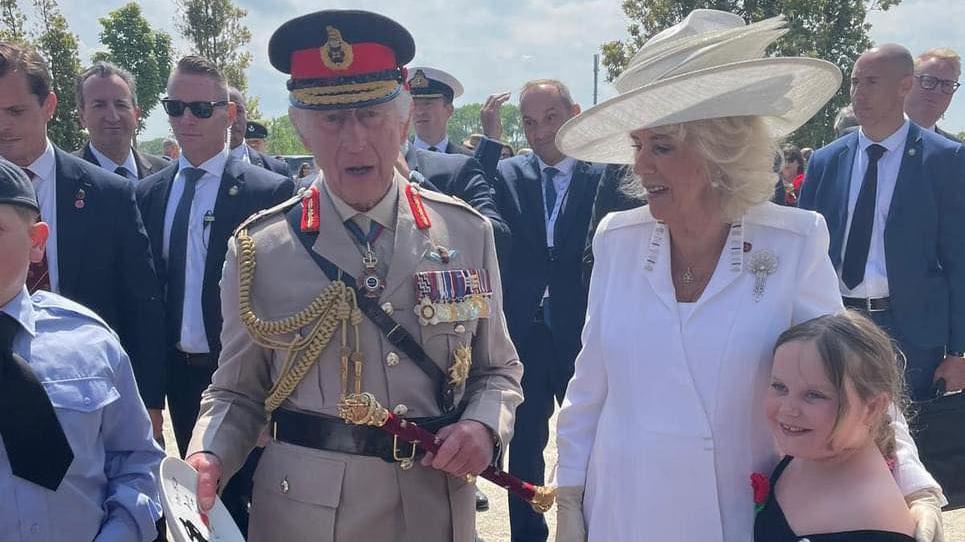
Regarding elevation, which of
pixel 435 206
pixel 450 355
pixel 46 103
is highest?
pixel 46 103

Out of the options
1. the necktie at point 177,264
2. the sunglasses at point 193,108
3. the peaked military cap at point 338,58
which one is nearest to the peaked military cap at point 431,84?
the sunglasses at point 193,108

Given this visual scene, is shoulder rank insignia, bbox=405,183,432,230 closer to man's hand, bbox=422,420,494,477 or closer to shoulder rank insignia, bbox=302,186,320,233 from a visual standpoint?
shoulder rank insignia, bbox=302,186,320,233

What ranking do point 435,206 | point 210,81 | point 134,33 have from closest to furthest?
1. point 435,206
2. point 210,81
3. point 134,33

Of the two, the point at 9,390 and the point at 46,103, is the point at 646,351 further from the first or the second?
the point at 46,103

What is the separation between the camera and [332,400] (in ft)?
7.39

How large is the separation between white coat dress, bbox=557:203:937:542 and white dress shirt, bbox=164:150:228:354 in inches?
94.1

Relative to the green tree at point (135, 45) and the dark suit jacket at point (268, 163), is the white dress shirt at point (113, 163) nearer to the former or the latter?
the dark suit jacket at point (268, 163)

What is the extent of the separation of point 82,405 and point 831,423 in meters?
1.72

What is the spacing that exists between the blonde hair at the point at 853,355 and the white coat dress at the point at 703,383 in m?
0.10

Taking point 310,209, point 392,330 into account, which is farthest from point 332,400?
point 310,209

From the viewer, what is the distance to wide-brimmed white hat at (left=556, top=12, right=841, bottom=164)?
2186 mm

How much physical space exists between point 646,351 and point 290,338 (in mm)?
891

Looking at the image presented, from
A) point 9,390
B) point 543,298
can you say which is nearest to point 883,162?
point 543,298

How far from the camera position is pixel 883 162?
190 inches
